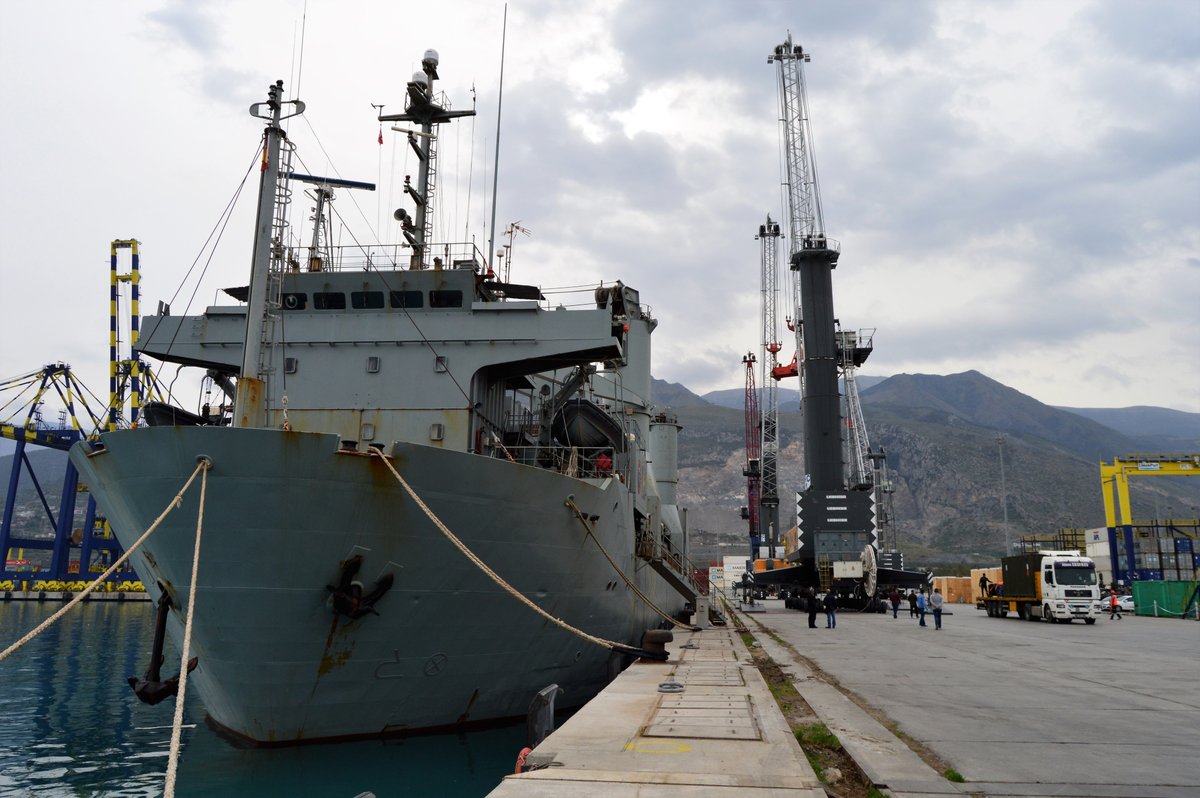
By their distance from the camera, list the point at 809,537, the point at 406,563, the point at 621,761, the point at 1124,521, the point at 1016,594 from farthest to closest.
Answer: the point at 1124,521, the point at 809,537, the point at 1016,594, the point at 406,563, the point at 621,761

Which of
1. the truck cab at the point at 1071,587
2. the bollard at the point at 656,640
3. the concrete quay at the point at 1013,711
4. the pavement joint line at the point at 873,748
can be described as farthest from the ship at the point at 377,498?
the truck cab at the point at 1071,587

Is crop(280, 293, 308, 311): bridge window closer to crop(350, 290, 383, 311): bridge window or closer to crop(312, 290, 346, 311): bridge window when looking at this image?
crop(312, 290, 346, 311): bridge window

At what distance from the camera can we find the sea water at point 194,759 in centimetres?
860

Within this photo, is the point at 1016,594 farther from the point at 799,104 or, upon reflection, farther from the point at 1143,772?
the point at 799,104

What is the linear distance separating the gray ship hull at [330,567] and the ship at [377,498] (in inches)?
1.0

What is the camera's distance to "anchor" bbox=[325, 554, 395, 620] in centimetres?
861

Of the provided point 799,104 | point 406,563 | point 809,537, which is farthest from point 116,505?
point 799,104

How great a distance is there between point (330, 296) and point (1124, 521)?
42120 mm

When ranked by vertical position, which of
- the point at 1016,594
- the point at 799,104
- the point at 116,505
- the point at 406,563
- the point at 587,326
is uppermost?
the point at 799,104

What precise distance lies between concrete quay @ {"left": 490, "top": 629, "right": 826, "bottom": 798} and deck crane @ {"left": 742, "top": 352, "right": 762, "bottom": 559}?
73.4 m

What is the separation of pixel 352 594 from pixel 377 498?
3.67 ft

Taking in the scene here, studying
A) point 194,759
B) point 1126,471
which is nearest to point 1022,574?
point 1126,471

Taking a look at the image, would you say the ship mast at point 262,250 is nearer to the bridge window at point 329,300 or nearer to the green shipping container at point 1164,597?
the bridge window at point 329,300

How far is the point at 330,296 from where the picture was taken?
13172 mm
